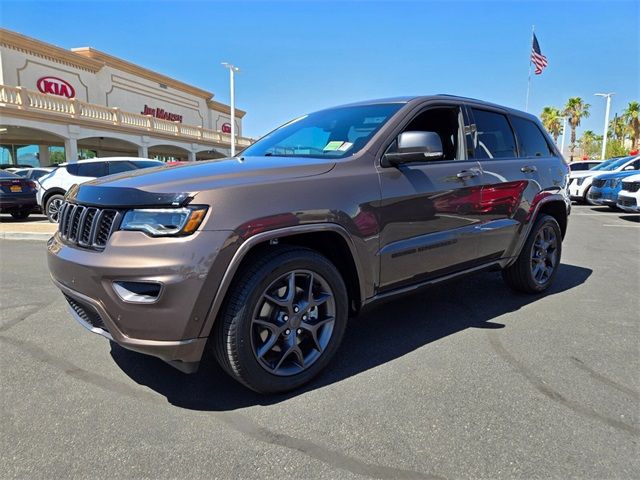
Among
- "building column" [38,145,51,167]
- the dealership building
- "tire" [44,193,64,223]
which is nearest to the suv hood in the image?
"tire" [44,193,64,223]

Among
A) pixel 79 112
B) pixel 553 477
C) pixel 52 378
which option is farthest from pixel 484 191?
pixel 79 112

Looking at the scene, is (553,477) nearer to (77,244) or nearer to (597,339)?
(597,339)

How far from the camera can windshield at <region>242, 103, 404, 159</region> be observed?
318 cm

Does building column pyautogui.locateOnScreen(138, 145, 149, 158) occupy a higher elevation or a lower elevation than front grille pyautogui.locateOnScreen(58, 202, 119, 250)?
higher

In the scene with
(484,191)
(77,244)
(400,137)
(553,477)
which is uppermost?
(400,137)

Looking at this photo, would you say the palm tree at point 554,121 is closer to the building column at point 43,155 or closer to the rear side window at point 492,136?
the building column at point 43,155

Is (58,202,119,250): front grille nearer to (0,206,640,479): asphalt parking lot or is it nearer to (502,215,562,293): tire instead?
(0,206,640,479): asphalt parking lot

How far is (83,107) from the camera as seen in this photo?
71.8 ft

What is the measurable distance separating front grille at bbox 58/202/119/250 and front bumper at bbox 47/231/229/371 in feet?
0.23

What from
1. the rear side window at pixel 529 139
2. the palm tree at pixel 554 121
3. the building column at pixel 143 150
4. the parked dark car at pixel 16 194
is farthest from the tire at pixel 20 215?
the palm tree at pixel 554 121

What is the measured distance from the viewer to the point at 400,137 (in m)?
2.97

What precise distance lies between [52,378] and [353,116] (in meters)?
2.80

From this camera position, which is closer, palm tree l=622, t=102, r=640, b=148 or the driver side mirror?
the driver side mirror

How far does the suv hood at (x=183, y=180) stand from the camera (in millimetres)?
2299
